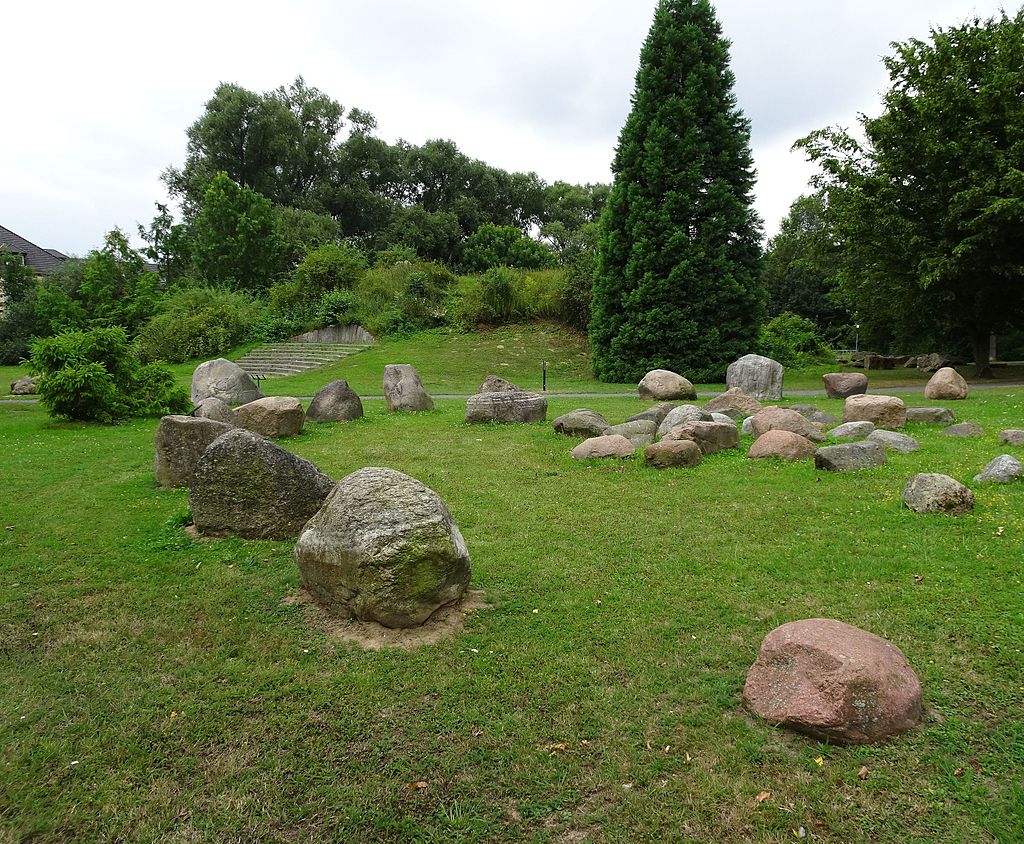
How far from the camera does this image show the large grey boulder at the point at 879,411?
37.0ft

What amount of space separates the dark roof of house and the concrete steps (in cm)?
3319

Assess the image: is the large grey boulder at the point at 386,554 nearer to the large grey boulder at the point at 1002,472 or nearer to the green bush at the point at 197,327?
the large grey boulder at the point at 1002,472

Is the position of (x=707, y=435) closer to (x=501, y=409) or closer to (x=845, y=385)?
(x=501, y=409)

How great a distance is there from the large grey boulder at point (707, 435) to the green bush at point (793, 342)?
62.2ft

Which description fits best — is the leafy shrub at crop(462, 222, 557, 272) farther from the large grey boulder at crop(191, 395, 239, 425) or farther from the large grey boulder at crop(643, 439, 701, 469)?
Result: the large grey boulder at crop(643, 439, 701, 469)

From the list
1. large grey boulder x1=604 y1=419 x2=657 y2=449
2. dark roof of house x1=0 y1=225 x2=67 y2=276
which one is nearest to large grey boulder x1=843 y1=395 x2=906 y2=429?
large grey boulder x1=604 y1=419 x2=657 y2=449

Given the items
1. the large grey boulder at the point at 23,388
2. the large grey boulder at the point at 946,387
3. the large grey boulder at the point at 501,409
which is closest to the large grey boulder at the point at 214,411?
the large grey boulder at the point at 501,409

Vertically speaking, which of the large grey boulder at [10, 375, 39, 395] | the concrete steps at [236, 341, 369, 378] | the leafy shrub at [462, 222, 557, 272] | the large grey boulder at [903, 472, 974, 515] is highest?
the leafy shrub at [462, 222, 557, 272]

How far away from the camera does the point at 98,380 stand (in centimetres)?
1376

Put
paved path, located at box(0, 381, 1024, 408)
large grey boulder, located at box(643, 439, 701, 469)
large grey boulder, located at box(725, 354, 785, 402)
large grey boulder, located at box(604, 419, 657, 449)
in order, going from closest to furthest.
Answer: large grey boulder, located at box(643, 439, 701, 469) → large grey boulder, located at box(604, 419, 657, 449) → large grey boulder, located at box(725, 354, 785, 402) → paved path, located at box(0, 381, 1024, 408)

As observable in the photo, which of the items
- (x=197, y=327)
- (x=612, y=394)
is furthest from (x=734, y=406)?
(x=197, y=327)

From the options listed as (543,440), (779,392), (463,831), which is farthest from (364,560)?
(779,392)

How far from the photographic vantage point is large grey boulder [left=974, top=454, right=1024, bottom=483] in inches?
284

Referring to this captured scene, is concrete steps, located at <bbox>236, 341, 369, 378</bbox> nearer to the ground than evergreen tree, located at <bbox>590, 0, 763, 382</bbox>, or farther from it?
nearer to the ground
